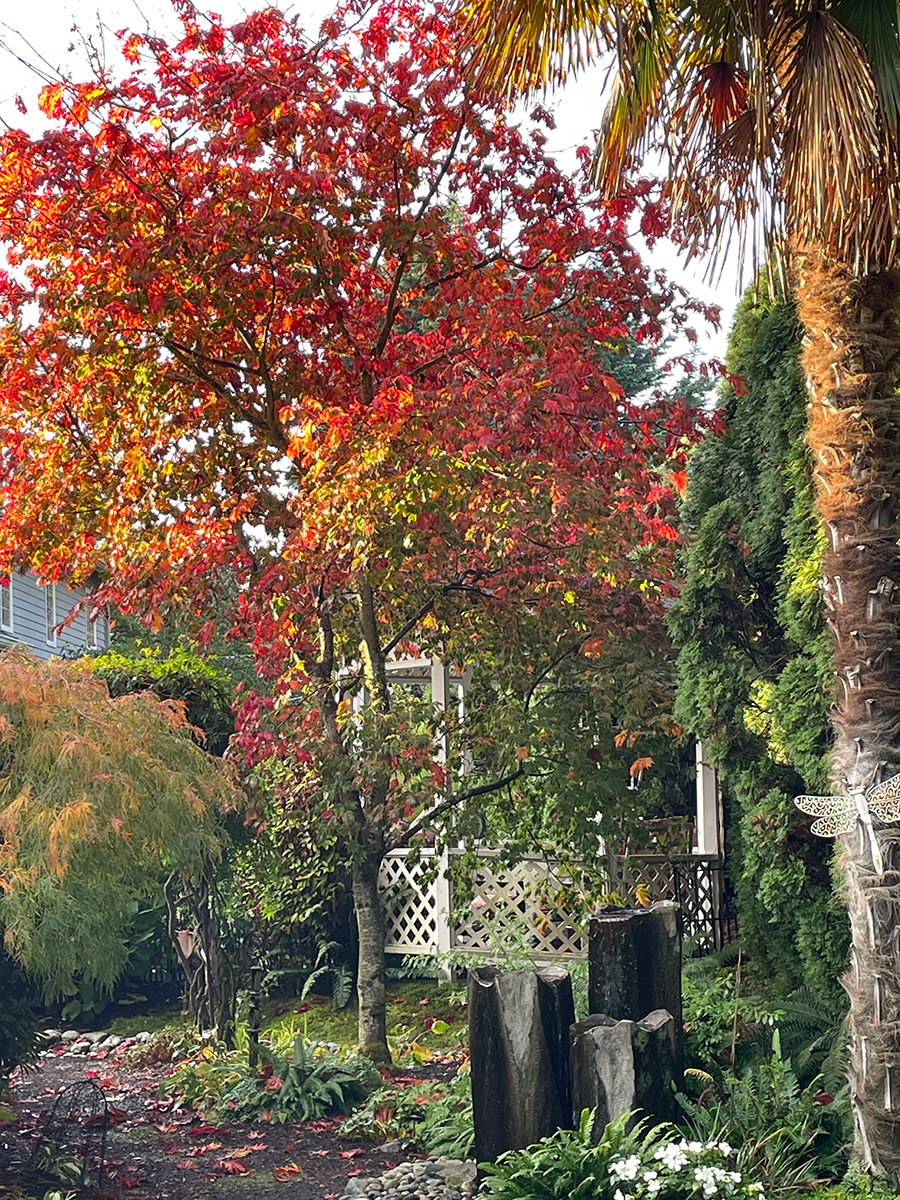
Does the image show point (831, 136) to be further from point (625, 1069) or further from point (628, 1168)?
point (628, 1168)

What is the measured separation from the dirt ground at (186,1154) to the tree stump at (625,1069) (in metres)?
1.46

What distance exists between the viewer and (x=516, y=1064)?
674cm

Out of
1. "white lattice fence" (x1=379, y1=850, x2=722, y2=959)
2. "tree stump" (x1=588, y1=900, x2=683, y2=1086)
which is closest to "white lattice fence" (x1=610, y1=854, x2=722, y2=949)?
"white lattice fence" (x1=379, y1=850, x2=722, y2=959)

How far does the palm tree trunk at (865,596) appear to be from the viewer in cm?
609

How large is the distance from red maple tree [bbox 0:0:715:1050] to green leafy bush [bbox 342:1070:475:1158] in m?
1.03

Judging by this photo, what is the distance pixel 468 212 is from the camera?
9336 millimetres

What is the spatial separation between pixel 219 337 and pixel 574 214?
2685 millimetres

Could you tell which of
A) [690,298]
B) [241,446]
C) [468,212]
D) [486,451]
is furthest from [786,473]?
[241,446]

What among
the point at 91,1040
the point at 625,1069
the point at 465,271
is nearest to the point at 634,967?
the point at 625,1069

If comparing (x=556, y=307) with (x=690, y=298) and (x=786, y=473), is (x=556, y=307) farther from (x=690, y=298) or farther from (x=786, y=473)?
(x=786, y=473)

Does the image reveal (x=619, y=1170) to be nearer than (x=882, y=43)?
Yes

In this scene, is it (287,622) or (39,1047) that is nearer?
(39,1047)

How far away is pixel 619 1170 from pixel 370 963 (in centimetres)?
377

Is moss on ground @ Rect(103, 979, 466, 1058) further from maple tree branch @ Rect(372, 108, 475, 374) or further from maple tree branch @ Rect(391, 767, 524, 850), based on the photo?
maple tree branch @ Rect(372, 108, 475, 374)
